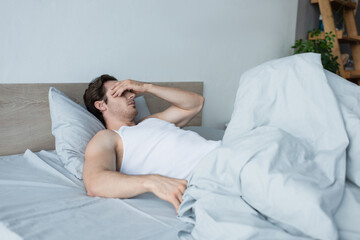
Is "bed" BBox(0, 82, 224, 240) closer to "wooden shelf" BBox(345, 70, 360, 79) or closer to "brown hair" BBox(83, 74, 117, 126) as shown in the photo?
"brown hair" BBox(83, 74, 117, 126)

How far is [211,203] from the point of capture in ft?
2.57

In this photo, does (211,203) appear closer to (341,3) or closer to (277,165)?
(277,165)

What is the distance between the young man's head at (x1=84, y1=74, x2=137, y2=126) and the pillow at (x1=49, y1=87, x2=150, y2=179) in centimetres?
5

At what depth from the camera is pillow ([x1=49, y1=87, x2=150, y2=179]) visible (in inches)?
50.4

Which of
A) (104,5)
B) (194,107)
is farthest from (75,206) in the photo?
(104,5)

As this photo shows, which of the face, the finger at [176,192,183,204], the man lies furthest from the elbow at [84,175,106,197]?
the face

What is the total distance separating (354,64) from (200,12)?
204cm

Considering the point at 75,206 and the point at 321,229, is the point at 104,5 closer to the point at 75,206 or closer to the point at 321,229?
the point at 75,206

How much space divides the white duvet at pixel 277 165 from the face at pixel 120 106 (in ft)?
1.84

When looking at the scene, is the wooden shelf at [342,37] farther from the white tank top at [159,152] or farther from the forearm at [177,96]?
the white tank top at [159,152]

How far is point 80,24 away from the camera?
5.46 feet

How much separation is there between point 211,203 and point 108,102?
2.86 feet

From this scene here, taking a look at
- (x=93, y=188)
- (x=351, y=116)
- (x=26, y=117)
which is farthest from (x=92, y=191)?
(x=351, y=116)

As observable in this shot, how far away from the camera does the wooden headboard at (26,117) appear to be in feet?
4.69
